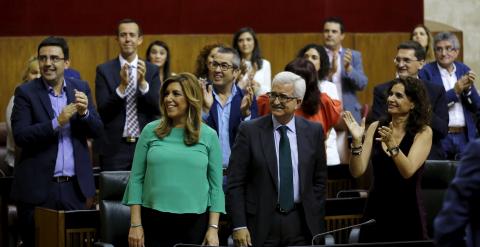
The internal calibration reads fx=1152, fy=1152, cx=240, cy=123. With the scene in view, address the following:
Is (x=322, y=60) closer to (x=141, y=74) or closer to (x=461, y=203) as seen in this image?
(x=141, y=74)

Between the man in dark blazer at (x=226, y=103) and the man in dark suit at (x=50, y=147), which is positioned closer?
the man in dark suit at (x=50, y=147)

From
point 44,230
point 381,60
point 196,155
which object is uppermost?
point 381,60

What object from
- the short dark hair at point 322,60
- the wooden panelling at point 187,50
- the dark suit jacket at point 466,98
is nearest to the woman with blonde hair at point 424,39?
Result: the dark suit jacket at point 466,98

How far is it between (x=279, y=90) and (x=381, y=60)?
4665 mm

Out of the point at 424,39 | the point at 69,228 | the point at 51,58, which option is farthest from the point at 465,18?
the point at 69,228

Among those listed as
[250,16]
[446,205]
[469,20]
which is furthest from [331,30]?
[446,205]

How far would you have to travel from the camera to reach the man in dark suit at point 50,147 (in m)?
6.60

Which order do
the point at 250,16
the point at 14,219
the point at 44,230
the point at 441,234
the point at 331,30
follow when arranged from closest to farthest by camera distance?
the point at 441,234
the point at 44,230
the point at 14,219
the point at 331,30
the point at 250,16

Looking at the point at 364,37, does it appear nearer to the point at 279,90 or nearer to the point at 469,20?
the point at 469,20

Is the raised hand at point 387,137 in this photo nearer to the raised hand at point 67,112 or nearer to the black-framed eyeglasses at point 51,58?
the raised hand at point 67,112

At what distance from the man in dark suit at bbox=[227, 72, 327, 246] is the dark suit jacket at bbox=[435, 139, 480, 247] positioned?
205cm

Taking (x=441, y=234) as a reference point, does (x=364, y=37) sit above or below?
above

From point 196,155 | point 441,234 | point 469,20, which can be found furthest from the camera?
point 469,20

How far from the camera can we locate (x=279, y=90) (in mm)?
5805
